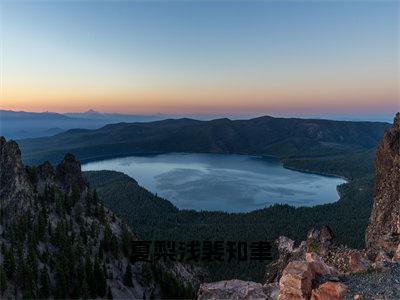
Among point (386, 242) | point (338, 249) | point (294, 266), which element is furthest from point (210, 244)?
point (294, 266)

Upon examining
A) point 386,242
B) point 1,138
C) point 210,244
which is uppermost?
point 1,138

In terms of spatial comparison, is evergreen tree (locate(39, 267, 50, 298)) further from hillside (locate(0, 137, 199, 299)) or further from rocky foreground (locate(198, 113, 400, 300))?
rocky foreground (locate(198, 113, 400, 300))

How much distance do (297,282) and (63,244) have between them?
65.9m

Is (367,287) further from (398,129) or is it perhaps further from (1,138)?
(1,138)

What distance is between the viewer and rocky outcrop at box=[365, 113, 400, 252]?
6115cm

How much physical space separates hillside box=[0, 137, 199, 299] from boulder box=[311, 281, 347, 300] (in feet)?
186

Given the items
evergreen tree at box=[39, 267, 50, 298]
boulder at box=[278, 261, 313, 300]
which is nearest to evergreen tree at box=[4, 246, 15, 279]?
evergreen tree at box=[39, 267, 50, 298]

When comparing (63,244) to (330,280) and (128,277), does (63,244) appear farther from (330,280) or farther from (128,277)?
(330,280)

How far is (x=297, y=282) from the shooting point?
93.1 feet

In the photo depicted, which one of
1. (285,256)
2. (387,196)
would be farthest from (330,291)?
(387,196)

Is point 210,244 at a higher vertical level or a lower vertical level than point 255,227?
higher

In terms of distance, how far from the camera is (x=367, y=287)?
2809 cm

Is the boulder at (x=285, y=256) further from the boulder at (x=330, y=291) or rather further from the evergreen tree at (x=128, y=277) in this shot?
the boulder at (x=330, y=291)

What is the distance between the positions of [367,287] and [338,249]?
2839 centimetres
